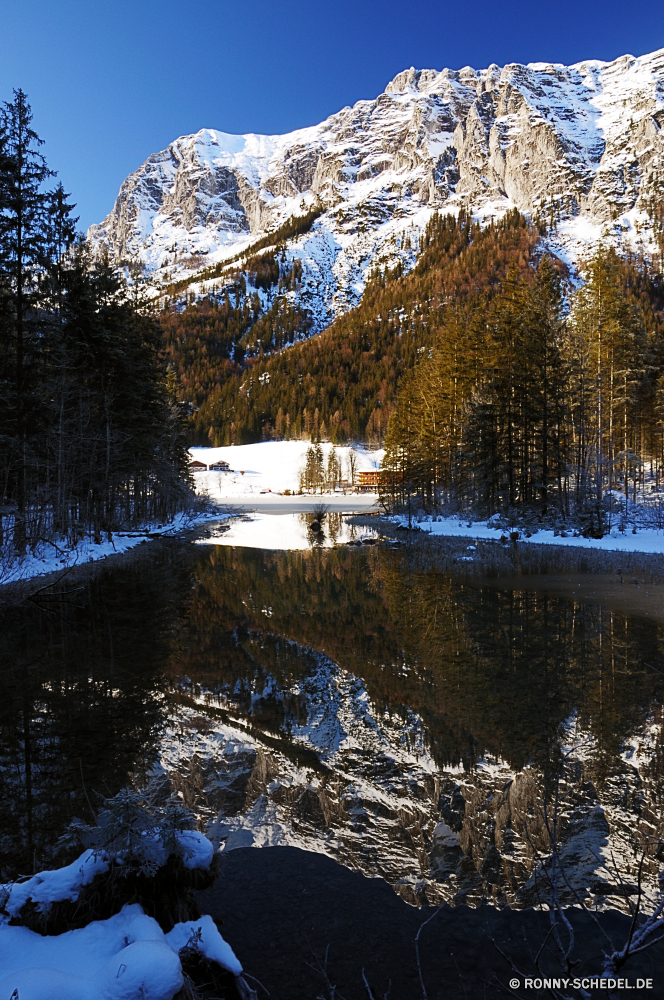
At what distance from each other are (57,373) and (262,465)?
352ft

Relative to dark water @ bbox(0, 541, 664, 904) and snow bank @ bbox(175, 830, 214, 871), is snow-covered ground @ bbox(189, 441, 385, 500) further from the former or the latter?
snow bank @ bbox(175, 830, 214, 871)

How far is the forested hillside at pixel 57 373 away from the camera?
18594 millimetres

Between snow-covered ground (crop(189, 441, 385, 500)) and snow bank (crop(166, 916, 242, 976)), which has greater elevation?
snow-covered ground (crop(189, 441, 385, 500))

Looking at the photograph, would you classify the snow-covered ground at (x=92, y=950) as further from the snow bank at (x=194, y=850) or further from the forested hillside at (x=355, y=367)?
the forested hillside at (x=355, y=367)

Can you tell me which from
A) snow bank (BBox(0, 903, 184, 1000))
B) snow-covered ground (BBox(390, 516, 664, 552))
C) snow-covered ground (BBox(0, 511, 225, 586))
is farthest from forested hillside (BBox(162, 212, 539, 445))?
snow bank (BBox(0, 903, 184, 1000))

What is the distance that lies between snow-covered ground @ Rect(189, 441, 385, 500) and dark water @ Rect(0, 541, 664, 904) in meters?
92.2

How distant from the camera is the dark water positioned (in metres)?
5.62

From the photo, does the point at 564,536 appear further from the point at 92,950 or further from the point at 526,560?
the point at 92,950

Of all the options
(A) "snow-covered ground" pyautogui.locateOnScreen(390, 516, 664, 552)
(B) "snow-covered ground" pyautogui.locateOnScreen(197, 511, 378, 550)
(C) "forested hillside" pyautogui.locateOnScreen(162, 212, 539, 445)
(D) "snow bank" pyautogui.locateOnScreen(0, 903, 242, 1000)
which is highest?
(C) "forested hillside" pyautogui.locateOnScreen(162, 212, 539, 445)

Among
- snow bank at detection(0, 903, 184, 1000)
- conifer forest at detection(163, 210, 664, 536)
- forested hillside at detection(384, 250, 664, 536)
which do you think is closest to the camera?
snow bank at detection(0, 903, 184, 1000)

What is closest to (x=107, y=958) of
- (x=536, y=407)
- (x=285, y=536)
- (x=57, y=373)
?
(x=57, y=373)

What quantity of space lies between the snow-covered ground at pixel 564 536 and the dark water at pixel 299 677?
34.4 ft

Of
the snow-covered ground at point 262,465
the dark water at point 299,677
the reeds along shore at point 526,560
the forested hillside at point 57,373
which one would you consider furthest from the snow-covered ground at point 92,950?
the snow-covered ground at point 262,465

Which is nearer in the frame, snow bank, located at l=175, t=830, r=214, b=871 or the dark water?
snow bank, located at l=175, t=830, r=214, b=871
